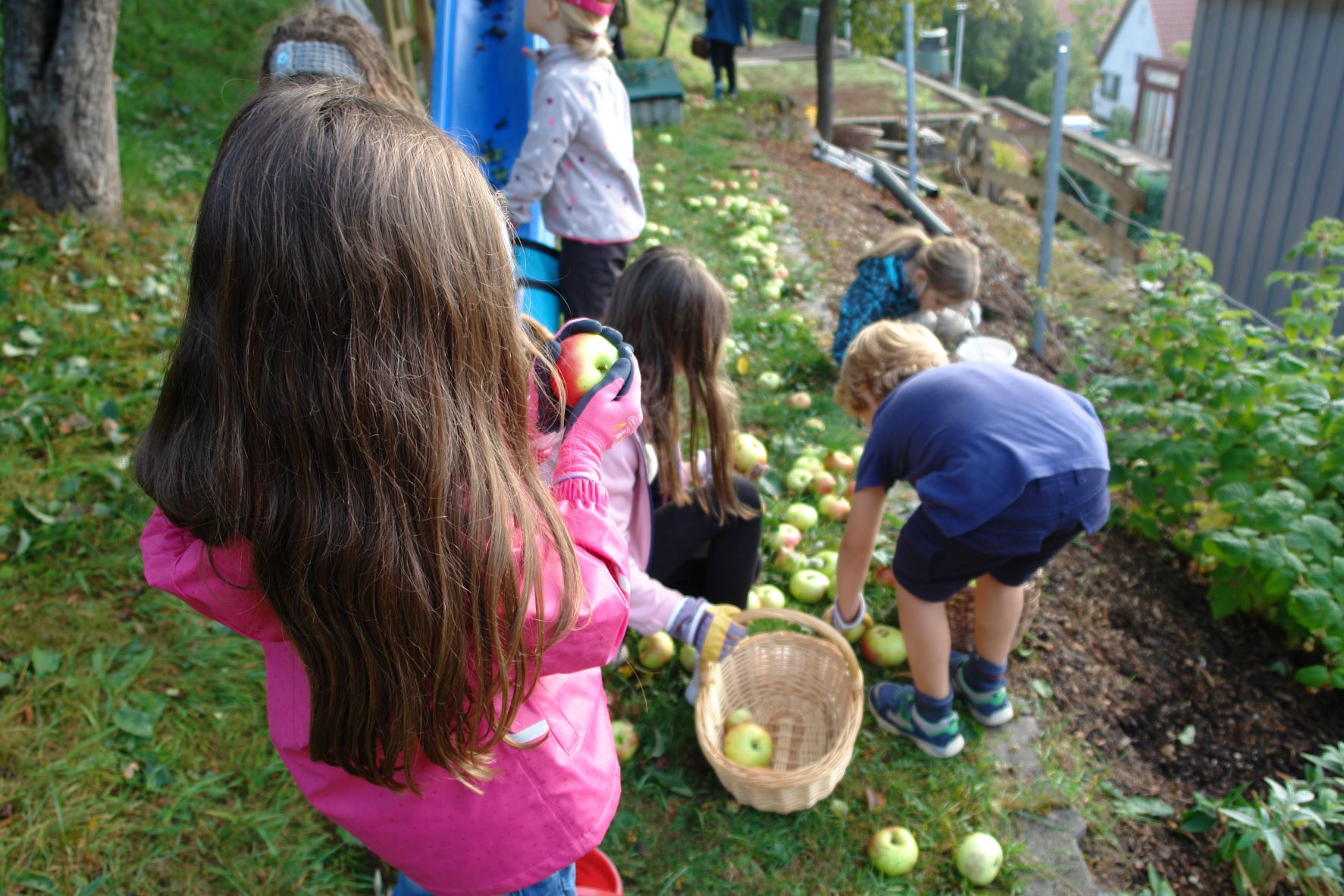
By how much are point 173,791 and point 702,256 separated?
13.8 feet

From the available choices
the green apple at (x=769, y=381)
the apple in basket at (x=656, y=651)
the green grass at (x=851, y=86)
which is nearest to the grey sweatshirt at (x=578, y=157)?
the green apple at (x=769, y=381)

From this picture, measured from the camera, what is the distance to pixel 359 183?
97 centimetres

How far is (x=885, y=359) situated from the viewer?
2.39 metres

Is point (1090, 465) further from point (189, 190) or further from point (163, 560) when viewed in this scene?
point (189, 190)

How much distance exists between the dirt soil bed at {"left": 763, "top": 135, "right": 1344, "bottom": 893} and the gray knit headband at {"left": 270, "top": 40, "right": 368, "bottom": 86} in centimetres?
299

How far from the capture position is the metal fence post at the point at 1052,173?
13.8 ft

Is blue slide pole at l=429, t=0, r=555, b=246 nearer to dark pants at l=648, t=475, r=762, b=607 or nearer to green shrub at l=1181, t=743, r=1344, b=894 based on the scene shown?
dark pants at l=648, t=475, r=762, b=607

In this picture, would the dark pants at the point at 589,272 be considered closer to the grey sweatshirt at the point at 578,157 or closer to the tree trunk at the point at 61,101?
the grey sweatshirt at the point at 578,157

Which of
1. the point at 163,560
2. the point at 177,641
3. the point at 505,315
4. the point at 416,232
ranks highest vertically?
the point at 416,232

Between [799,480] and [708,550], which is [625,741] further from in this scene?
[799,480]

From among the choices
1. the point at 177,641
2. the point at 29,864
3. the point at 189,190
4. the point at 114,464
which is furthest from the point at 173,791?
the point at 189,190

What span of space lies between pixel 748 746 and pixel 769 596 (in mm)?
609

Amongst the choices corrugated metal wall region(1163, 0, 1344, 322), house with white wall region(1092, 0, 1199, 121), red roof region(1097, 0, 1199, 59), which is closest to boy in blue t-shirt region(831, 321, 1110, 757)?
corrugated metal wall region(1163, 0, 1344, 322)

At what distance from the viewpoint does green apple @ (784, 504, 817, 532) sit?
327 cm
